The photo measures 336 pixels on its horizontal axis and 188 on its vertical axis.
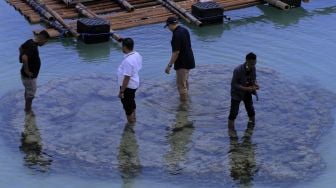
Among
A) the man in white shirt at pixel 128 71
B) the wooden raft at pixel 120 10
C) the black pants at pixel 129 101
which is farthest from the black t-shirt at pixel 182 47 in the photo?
the wooden raft at pixel 120 10

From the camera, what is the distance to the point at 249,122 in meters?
11.9

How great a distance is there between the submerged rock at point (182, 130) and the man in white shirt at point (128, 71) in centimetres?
78

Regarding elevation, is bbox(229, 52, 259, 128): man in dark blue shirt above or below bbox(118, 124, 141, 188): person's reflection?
above

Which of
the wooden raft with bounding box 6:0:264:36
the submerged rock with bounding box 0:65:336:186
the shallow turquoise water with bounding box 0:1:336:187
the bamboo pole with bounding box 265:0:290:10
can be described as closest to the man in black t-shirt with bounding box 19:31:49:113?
the submerged rock with bounding box 0:65:336:186

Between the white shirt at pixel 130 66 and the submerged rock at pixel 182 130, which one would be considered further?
the white shirt at pixel 130 66

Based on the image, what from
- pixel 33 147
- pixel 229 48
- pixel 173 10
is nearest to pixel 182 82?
pixel 33 147

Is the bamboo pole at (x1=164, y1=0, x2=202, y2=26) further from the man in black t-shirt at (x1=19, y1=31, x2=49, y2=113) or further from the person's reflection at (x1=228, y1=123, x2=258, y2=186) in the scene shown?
the man in black t-shirt at (x1=19, y1=31, x2=49, y2=113)

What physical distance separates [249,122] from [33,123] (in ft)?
13.4

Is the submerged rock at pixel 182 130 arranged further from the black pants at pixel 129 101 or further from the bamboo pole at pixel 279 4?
the bamboo pole at pixel 279 4

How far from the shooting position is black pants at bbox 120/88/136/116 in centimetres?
1125

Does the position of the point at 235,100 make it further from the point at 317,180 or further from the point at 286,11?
the point at 286,11

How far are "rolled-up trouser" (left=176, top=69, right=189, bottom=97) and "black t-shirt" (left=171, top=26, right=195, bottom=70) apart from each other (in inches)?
4.8

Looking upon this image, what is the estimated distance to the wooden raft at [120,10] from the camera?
17.4m

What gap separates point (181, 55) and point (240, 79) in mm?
1911
